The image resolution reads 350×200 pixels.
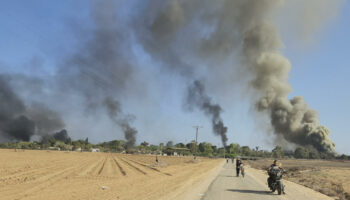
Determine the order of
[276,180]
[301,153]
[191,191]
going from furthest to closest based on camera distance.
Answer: [301,153] < [276,180] < [191,191]

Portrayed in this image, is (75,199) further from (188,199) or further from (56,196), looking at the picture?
(188,199)

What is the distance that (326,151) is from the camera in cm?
13638

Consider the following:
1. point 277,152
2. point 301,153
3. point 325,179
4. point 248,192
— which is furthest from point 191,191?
point 277,152

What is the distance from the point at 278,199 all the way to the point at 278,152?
185 m

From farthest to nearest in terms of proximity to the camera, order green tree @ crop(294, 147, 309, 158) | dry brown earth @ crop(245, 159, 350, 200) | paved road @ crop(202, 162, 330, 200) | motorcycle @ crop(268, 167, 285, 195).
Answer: green tree @ crop(294, 147, 309, 158) → dry brown earth @ crop(245, 159, 350, 200) → motorcycle @ crop(268, 167, 285, 195) → paved road @ crop(202, 162, 330, 200)

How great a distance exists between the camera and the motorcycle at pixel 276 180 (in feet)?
47.8

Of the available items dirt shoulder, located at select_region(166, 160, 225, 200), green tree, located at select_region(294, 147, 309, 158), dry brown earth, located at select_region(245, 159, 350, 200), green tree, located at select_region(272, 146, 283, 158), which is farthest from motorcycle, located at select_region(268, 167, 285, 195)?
green tree, located at select_region(272, 146, 283, 158)

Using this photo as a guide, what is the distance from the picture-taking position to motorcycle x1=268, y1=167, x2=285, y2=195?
1457 cm

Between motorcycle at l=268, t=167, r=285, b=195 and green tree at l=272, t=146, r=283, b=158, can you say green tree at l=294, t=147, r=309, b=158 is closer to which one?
green tree at l=272, t=146, r=283, b=158

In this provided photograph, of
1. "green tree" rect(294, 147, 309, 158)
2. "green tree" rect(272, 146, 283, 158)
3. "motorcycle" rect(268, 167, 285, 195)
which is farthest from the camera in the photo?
"green tree" rect(272, 146, 283, 158)

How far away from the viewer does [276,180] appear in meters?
14.9

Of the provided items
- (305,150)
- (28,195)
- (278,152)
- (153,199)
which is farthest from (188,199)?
(278,152)

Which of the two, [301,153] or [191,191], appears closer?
[191,191]

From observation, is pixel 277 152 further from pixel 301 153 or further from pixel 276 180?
pixel 276 180
